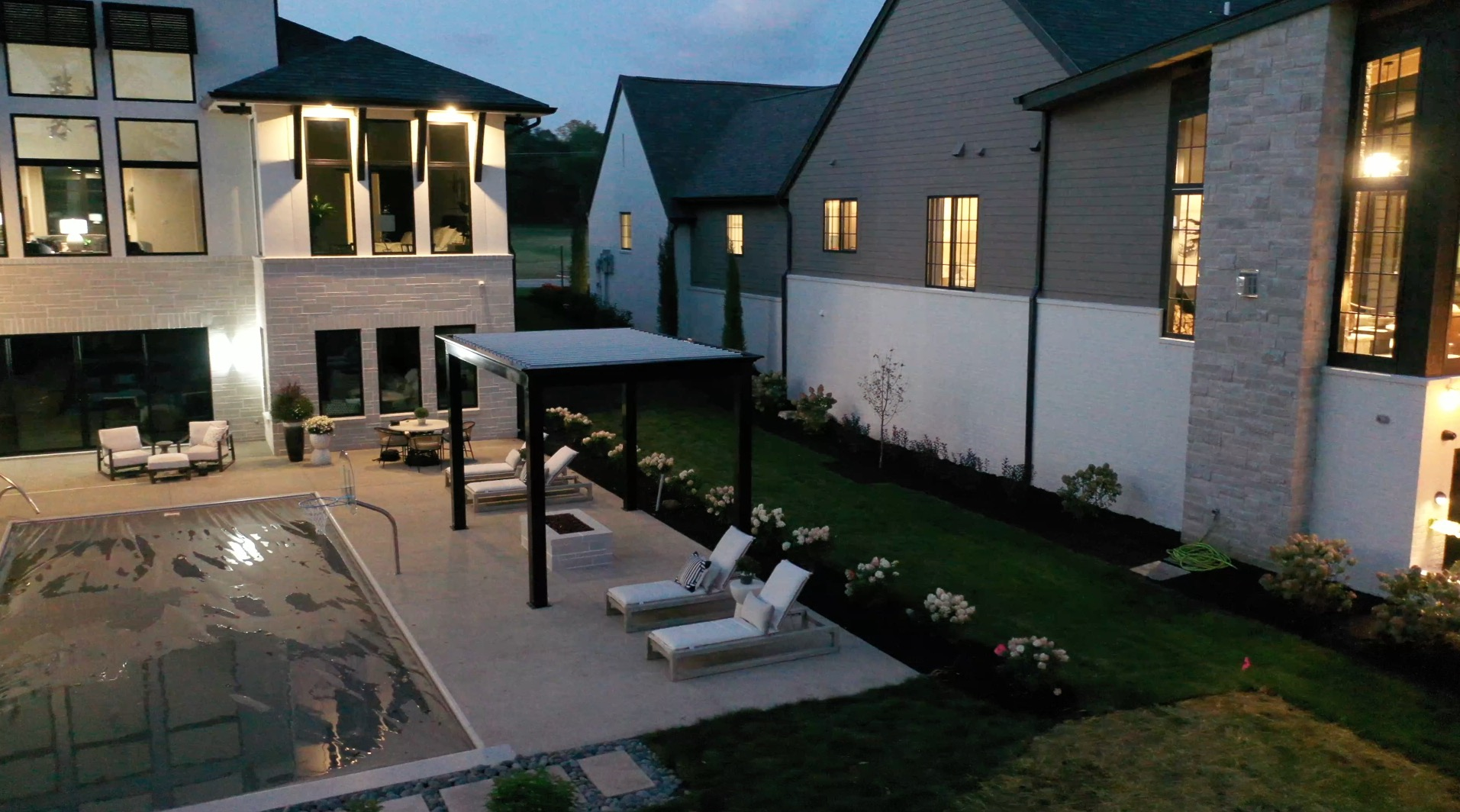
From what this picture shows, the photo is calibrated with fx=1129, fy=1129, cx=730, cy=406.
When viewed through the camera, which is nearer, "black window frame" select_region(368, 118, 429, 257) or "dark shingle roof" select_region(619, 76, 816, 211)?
"black window frame" select_region(368, 118, 429, 257)

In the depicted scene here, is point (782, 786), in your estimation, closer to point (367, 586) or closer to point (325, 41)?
point (367, 586)

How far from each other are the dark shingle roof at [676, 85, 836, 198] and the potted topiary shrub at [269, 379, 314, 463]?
437 inches

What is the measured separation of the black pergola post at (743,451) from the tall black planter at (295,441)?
34.5 ft

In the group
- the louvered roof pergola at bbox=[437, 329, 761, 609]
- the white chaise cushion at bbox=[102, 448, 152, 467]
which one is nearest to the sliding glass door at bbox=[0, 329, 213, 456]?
the white chaise cushion at bbox=[102, 448, 152, 467]

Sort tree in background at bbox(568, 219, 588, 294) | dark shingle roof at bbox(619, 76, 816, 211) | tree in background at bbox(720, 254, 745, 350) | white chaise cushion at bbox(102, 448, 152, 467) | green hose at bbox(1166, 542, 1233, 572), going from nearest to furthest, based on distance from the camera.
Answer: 1. green hose at bbox(1166, 542, 1233, 572)
2. white chaise cushion at bbox(102, 448, 152, 467)
3. tree in background at bbox(720, 254, 745, 350)
4. dark shingle roof at bbox(619, 76, 816, 211)
5. tree in background at bbox(568, 219, 588, 294)

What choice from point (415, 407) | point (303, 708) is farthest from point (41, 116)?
point (303, 708)

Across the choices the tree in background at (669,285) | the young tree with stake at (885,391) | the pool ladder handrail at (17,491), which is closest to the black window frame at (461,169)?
the pool ladder handrail at (17,491)

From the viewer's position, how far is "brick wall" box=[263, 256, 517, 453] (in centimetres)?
2077

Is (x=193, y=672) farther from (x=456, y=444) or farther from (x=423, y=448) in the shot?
(x=423, y=448)

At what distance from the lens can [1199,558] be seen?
13742 millimetres

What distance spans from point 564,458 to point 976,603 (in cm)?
707

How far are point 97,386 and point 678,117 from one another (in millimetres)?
19031

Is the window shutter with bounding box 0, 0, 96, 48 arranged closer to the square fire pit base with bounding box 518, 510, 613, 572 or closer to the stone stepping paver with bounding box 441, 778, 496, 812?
the square fire pit base with bounding box 518, 510, 613, 572

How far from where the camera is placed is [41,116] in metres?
20.2
